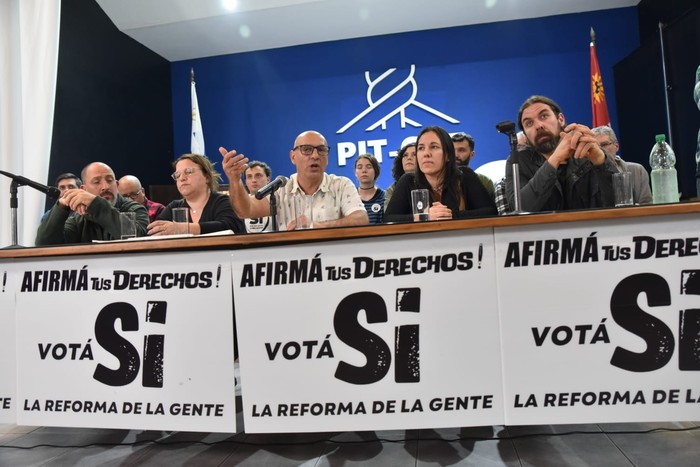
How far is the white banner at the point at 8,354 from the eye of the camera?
6.48 ft

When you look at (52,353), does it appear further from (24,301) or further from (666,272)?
(666,272)

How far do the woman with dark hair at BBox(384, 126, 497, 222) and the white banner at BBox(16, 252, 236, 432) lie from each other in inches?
36.3

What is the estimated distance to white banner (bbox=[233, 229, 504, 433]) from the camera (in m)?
1.68

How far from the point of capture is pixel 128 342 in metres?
1.88

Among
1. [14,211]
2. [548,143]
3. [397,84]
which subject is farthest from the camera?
[397,84]

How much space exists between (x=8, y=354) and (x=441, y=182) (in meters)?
1.91

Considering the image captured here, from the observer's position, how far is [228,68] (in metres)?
6.53

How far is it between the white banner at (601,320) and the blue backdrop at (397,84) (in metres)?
4.52

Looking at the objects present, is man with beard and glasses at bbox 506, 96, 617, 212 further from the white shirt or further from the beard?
the white shirt

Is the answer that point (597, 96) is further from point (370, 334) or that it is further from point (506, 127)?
point (370, 334)

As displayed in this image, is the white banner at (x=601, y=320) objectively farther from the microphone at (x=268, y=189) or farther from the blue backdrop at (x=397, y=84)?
the blue backdrop at (x=397, y=84)

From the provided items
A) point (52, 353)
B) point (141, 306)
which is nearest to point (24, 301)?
point (52, 353)

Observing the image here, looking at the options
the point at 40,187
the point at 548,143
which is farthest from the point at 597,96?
the point at 40,187

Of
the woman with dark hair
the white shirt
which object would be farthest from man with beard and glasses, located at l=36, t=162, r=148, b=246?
the woman with dark hair
